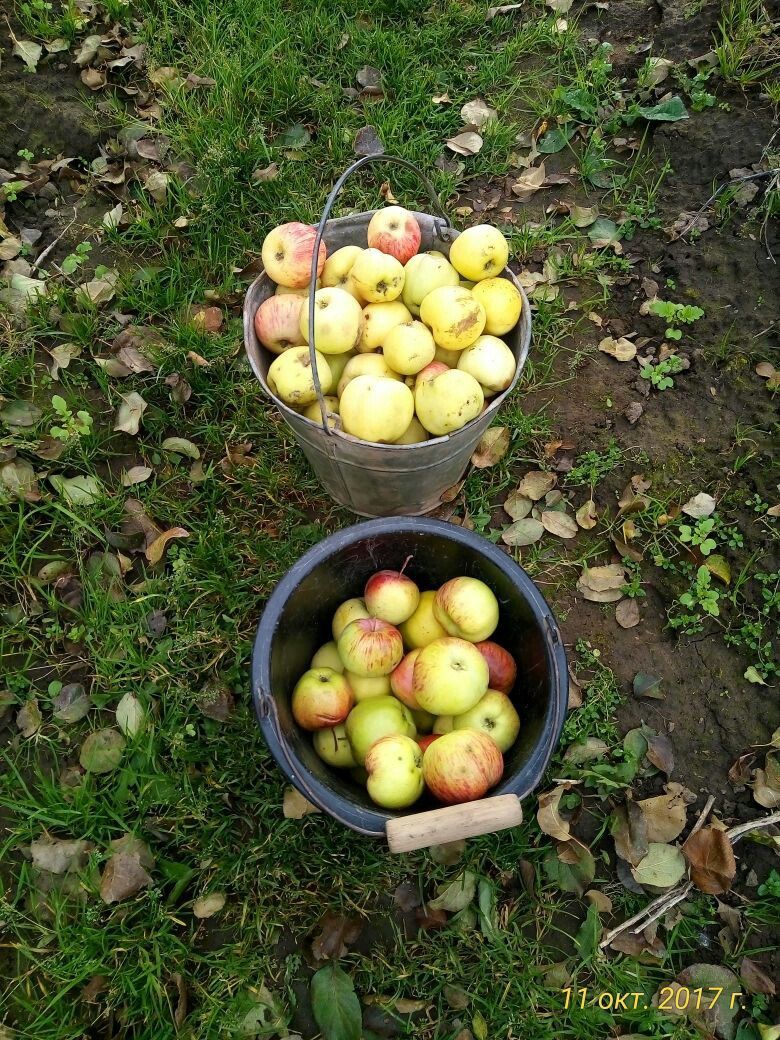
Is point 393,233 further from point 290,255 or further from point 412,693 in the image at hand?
point 412,693

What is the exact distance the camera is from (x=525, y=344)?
A: 7.09ft

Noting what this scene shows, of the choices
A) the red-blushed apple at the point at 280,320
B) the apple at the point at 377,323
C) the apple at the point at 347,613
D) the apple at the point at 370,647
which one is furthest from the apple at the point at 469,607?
the red-blushed apple at the point at 280,320

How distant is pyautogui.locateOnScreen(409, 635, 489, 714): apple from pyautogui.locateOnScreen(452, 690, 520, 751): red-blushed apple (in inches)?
1.8

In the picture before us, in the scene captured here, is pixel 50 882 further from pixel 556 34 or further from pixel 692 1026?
pixel 556 34

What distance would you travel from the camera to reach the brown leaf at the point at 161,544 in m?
A: 2.50

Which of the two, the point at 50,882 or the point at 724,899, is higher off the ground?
the point at 50,882

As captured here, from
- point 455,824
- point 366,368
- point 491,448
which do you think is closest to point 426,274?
point 366,368

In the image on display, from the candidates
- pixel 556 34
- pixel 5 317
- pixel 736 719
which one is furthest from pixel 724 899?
pixel 556 34

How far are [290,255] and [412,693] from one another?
1.47 m

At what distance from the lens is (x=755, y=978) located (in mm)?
1934

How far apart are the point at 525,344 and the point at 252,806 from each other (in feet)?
5.78

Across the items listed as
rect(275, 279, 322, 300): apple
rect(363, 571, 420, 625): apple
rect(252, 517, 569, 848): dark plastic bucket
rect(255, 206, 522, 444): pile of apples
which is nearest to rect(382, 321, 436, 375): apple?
rect(255, 206, 522, 444): pile of apples
